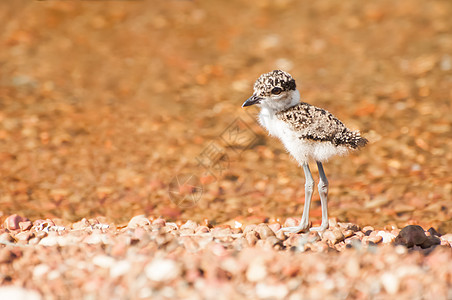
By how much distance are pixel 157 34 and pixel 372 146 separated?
4041 millimetres

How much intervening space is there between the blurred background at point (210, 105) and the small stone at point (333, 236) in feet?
2.46

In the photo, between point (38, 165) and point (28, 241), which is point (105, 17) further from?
point (28, 241)

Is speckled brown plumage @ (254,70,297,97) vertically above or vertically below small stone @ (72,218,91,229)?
above

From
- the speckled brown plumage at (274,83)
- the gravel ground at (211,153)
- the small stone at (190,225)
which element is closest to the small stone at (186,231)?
the gravel ground at (211,153)

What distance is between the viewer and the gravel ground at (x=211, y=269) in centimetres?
279

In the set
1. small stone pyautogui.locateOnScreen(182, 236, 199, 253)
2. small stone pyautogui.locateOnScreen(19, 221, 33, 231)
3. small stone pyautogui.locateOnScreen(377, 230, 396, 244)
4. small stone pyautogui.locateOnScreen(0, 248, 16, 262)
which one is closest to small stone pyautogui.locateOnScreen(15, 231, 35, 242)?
small stone pyautogui.locateOnScreen(19, 221, 33, 231)

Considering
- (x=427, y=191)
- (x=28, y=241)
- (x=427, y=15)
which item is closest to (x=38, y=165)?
(x=28, y=241)

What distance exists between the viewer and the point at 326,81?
7074 millimetres

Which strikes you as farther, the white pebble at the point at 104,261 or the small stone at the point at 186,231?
the small stone at the point at 186,231

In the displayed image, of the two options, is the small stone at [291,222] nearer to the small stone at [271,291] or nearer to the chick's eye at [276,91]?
the chick's eye at [276,91]

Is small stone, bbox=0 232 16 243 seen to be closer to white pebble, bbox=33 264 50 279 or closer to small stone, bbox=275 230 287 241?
white pebble, bbox=33 264 50 279

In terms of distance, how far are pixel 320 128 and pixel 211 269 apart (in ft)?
4.13

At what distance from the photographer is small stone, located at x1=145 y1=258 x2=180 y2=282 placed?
2.86m

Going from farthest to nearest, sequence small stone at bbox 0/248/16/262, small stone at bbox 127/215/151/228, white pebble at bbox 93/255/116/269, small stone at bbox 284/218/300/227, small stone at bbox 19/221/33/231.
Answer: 1. small stone at bbox 284/218/300/227
2. small stone at bbox 19/221/33/231
3. small stone at bbox 127/215/151/228
4. small stone at bbox 0/248/16/262
5. white pebble at bbox 93/255/116/269
